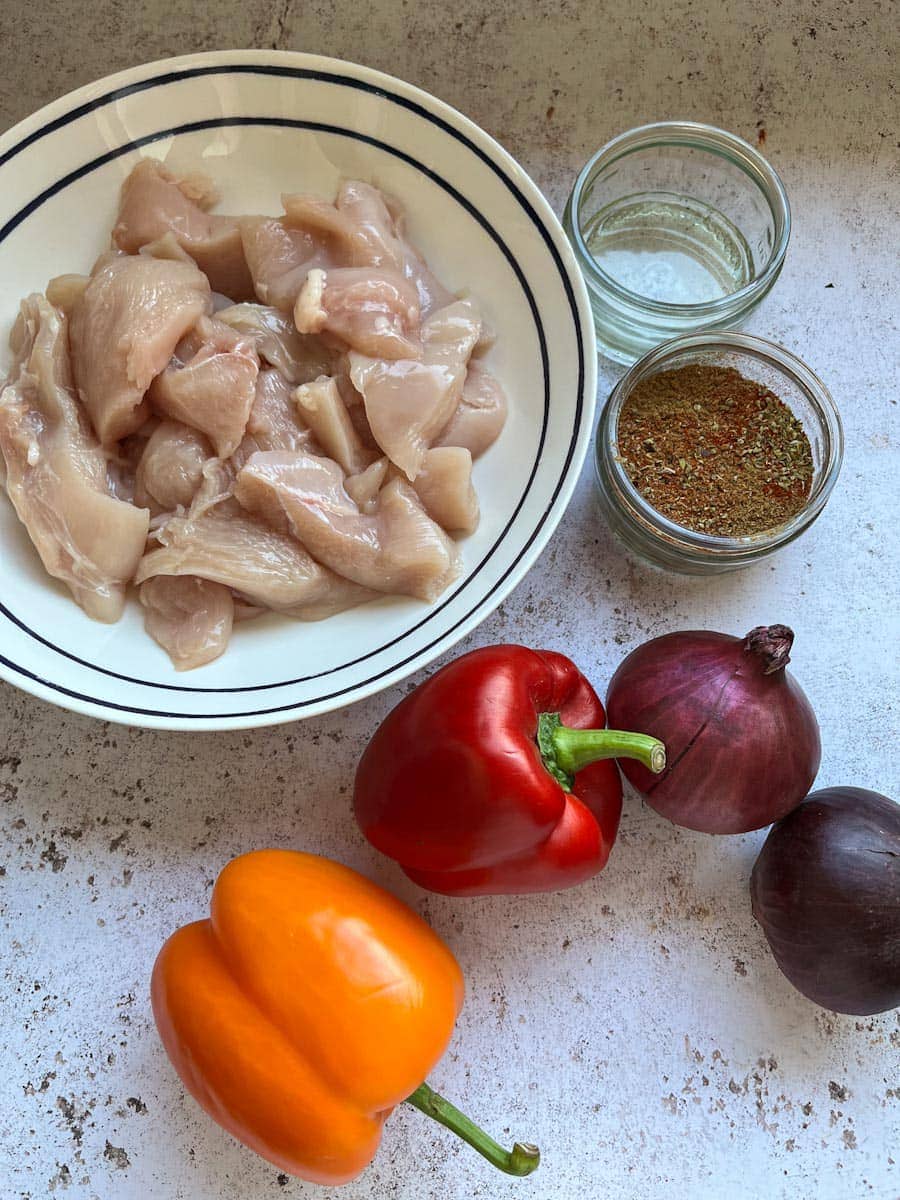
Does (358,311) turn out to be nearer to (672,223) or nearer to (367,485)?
(367,485)

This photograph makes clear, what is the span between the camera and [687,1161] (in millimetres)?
1571

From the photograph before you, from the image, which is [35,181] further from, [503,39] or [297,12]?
[503,39]

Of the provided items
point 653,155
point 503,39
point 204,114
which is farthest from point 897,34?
point 204,114

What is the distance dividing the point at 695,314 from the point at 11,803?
4.42 feet

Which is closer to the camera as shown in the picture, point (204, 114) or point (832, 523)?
point (204, 114)

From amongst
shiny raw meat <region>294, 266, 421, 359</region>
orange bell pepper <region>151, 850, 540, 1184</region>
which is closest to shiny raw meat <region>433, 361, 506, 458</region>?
shiny raw meat <region>294, 266, 421, 359</region>

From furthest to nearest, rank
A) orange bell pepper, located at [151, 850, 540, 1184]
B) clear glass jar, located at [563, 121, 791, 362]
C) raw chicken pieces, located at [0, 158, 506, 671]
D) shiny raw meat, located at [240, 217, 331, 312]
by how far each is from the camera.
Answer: clear glass jar, located at [563, 121, 791, 362] → shiny raw meat, located at [240, 217, 331, 312] → raw chicken pieces, located at [0, 158, 506, 671] → orange bell pepper, located at [151, 850, 540, 1184]

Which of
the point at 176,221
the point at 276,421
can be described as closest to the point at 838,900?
the point at 276,421

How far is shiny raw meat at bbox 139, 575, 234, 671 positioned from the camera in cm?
149

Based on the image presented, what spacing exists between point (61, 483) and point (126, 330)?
0.24 meters

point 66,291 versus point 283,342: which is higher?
point 66,291

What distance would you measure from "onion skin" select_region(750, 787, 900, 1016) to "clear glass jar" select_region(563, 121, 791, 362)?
2.68ft

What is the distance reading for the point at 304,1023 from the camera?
4.47 feet

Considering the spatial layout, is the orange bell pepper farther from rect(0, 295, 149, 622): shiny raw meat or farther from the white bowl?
rect(0, 295, 149, 622): shiny raw meat
